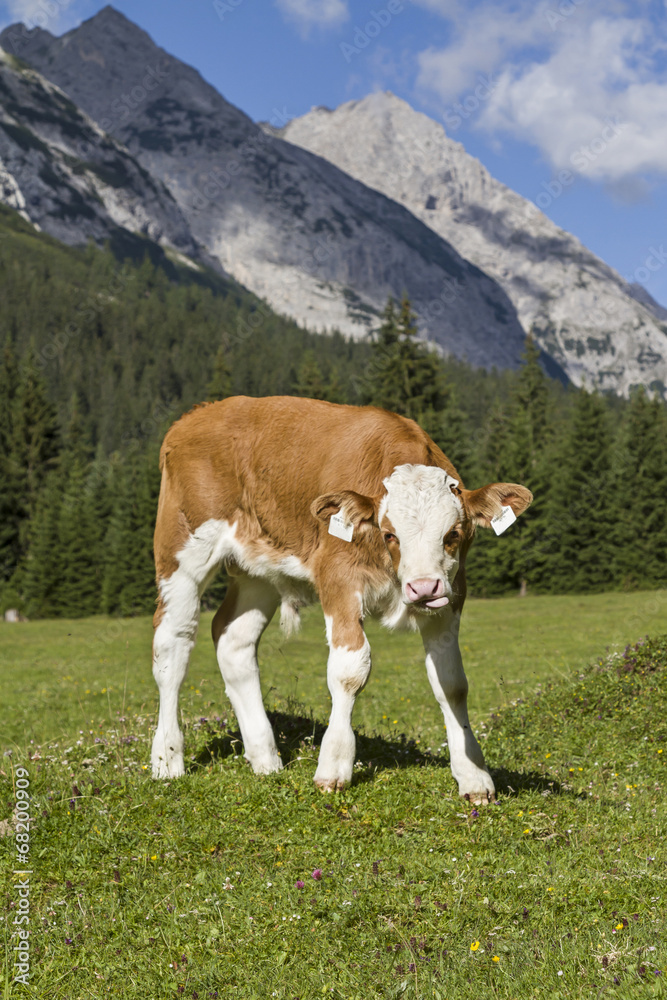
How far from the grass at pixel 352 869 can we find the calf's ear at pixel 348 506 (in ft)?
7.06

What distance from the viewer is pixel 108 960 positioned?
179 inches

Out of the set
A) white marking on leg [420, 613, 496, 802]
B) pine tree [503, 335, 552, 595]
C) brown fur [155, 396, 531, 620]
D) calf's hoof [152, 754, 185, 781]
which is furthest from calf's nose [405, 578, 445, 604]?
pine tree [503, 335, 552, 595]

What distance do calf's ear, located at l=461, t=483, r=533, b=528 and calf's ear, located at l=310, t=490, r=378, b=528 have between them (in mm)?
723

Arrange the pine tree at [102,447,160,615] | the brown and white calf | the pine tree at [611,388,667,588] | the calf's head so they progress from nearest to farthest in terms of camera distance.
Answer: the calf's head
the brown and white calf
the pine tree at [611,388,667,588]
the pine tree at [102,447,160,615]

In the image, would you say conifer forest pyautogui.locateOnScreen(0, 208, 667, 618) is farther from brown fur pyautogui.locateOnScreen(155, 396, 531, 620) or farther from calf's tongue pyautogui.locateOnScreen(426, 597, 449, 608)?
calf's tongue pyautogui.locateOnScreen(426, 597, 449, 608)

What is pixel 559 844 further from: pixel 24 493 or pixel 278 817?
pixel 24 493

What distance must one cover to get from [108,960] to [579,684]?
7330 millimetres

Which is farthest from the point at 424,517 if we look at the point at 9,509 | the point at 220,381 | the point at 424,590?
the point at 9,509

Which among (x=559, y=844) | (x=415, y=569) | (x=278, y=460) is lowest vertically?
(x=559, y=844)

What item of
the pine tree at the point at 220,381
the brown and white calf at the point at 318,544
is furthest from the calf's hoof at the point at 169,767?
the pine tree at the point at 220,381

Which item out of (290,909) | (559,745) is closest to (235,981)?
(290,909)

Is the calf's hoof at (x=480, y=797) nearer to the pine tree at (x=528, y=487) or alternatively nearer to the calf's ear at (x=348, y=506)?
the calf's ear at (x=348, y=506)

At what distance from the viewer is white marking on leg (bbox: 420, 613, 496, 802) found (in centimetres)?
627

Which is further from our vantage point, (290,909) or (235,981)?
(290,909)
